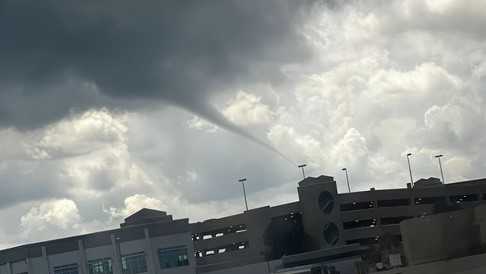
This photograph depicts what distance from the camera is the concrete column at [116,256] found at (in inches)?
7667

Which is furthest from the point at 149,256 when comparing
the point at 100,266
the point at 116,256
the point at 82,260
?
Result: the point at 82,260

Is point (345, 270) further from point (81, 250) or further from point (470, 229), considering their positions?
point (470, 229)

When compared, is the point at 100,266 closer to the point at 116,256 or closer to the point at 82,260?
the point at 82,260

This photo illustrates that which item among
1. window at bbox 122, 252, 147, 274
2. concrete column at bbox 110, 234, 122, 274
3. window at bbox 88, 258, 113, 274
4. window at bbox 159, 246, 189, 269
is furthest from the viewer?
window at bbox 88, 258, 113, 274

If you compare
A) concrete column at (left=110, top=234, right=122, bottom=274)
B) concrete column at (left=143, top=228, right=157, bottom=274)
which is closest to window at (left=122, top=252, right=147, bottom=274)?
concrete column at (left=110, top=234, right=122, bottom=274)

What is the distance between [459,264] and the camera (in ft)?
267

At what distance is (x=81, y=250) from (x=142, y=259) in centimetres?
1390

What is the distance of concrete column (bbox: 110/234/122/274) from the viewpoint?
7667 inches

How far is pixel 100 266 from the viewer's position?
196 meters

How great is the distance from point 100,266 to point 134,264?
7.85 m

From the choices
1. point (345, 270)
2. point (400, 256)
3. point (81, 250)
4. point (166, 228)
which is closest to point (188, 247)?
point (166, 228)

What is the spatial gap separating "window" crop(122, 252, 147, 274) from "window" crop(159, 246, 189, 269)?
4.09 m

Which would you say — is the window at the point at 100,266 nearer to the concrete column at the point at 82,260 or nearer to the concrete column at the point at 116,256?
the concrete column at the point at 82,260

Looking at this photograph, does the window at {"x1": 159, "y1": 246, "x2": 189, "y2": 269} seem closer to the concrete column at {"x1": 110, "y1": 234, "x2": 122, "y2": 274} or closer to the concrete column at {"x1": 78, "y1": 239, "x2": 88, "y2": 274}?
the concrete column at {"x1": 110, "y1": 234, "x2": 122, "y2": 274}
